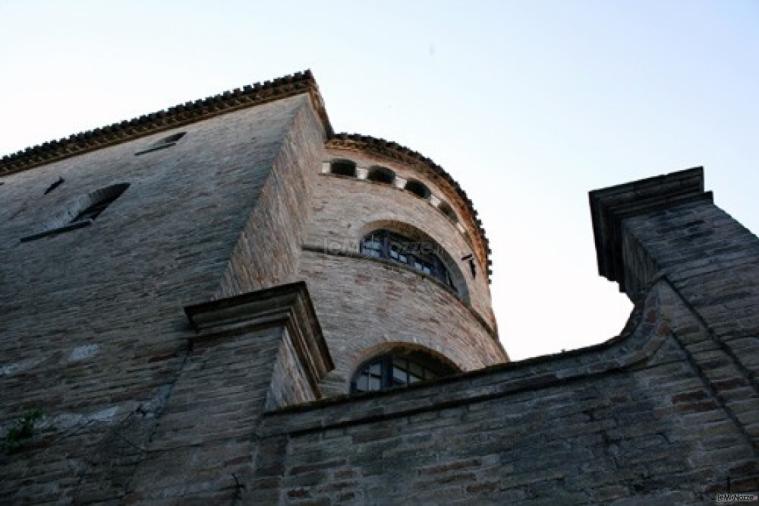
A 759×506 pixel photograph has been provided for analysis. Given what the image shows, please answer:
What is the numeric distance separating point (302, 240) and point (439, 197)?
4.19m

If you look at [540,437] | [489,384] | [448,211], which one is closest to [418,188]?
[448,211]

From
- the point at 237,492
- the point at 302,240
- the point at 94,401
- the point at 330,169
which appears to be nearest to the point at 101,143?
the point at 330,169

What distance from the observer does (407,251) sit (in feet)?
36.4

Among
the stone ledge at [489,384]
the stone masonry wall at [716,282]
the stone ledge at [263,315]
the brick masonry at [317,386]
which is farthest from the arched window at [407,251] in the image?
the stone ledge at [489,384]

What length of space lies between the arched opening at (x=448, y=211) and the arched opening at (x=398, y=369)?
5.01m

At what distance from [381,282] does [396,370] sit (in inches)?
65.0

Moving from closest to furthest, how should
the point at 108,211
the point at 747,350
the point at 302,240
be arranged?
the point at 747,350 < the point at 108,211 < the point at 302,240

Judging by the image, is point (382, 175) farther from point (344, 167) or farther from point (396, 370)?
point (396, 370)

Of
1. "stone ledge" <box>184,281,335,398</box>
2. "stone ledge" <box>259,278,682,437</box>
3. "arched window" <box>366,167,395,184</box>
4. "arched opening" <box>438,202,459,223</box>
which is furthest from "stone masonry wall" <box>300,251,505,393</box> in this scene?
"arched window" <box>366,167,395,184</box>

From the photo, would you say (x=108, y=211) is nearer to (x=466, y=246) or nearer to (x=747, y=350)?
(x=466, y=246)

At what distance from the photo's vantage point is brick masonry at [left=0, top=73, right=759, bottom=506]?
356 cm

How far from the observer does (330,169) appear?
12695 millimetres

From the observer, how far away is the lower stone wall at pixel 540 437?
3357 millimetres

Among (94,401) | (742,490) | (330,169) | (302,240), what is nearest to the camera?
(742,490)
